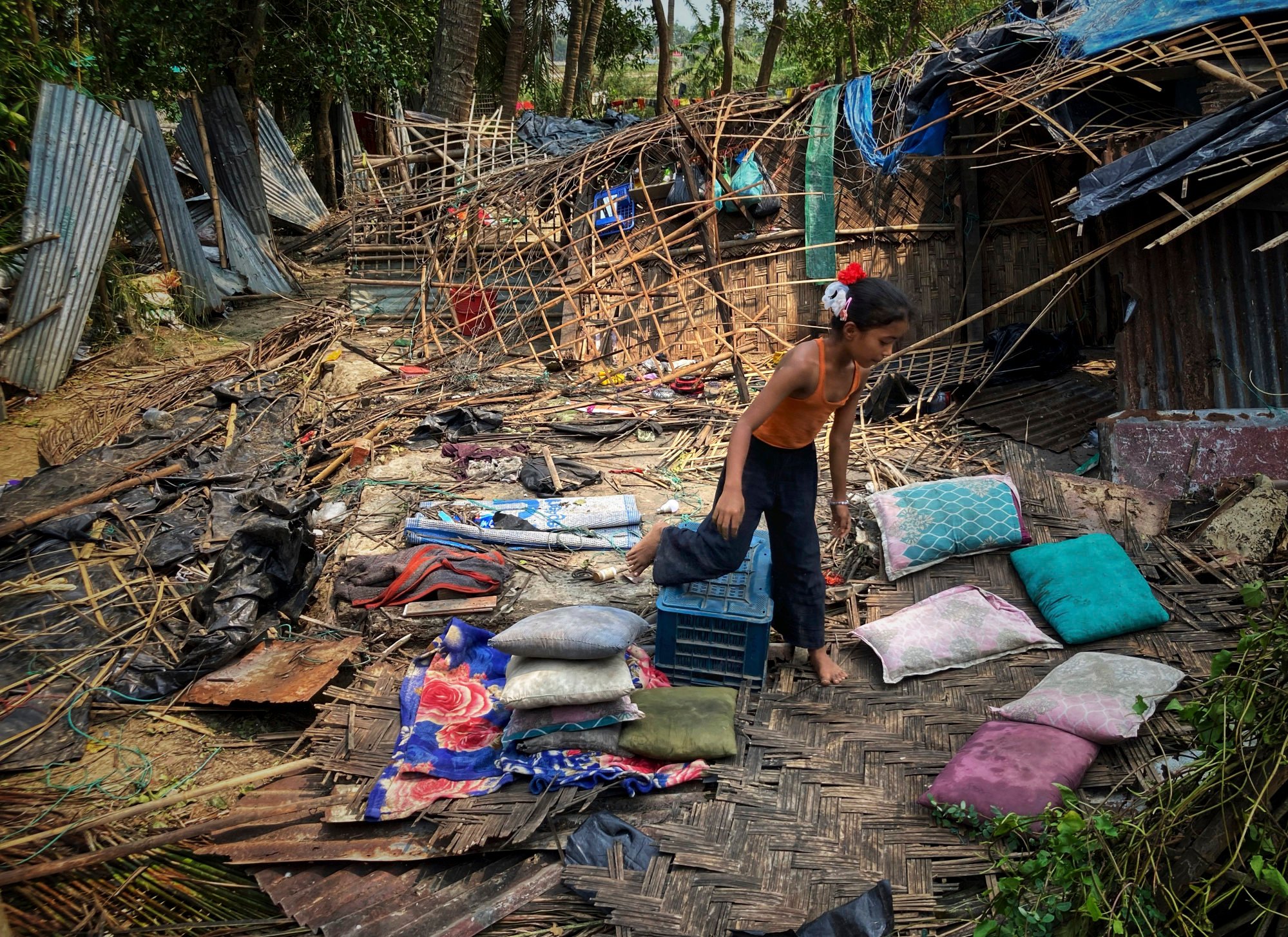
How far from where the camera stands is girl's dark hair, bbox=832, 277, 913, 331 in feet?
9.54

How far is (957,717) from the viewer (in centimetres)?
325

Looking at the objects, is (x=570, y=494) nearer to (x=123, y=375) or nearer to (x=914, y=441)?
(x=914, y=441)

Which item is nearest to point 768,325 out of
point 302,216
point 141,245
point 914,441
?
point 914,441

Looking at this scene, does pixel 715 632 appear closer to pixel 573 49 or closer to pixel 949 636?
pixel 949 636

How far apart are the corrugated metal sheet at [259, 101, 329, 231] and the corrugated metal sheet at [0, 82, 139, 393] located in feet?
18.7

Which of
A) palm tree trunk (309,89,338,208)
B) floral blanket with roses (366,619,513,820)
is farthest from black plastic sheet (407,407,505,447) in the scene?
palm tree trunk (309,89,338,208)

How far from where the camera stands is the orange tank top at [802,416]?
3096 mm

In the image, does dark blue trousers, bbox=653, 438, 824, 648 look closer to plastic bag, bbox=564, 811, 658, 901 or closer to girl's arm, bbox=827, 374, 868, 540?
girl's arm, bbox=827, 374, 868, 540

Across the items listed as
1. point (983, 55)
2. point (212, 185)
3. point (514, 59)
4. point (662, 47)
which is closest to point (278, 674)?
point (983, 55)

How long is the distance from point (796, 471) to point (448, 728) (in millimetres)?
1550

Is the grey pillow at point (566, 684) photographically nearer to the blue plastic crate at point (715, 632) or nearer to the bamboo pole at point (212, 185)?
the blue plastic crate at point (715, 632)

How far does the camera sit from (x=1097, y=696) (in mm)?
2943

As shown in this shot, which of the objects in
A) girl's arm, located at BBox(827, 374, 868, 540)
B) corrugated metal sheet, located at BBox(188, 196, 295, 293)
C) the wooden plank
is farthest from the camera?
corrugated metal sheet, located at BBox(188, 196, 295, 293)

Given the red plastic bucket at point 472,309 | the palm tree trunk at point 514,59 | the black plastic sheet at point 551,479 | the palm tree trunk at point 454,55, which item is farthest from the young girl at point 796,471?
the palm tree trunk at point 514,59
